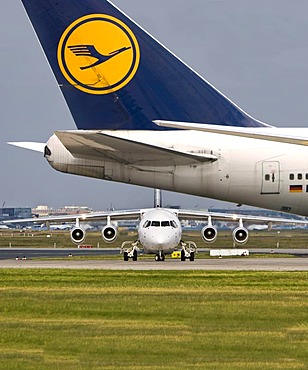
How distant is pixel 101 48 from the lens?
101 feet

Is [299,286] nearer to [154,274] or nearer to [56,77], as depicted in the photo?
[154,274]

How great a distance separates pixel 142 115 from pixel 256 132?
12.1 ft

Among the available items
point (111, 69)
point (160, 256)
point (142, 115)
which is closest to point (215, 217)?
point (160, 256)

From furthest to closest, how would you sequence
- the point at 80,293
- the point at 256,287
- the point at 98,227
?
the point at 98,227
the point at 256,287
the point at 80,293

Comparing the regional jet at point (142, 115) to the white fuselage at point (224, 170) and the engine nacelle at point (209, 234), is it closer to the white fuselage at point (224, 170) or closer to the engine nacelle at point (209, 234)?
the white fuselage at point (224, 170)

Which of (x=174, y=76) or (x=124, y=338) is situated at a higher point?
(x=174, y=76)

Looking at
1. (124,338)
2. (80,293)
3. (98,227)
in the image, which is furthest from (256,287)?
(98,227)

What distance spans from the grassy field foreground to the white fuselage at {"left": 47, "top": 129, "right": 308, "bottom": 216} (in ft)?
22.5

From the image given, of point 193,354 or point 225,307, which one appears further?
point 225,307

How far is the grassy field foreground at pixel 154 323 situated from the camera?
39.0 ft

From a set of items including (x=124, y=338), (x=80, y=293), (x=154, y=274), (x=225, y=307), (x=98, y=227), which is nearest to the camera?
(x=124, y=338)

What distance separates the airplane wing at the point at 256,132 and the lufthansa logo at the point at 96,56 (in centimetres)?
201

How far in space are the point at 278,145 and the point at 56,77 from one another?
24.7ft

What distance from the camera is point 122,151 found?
30.5m
